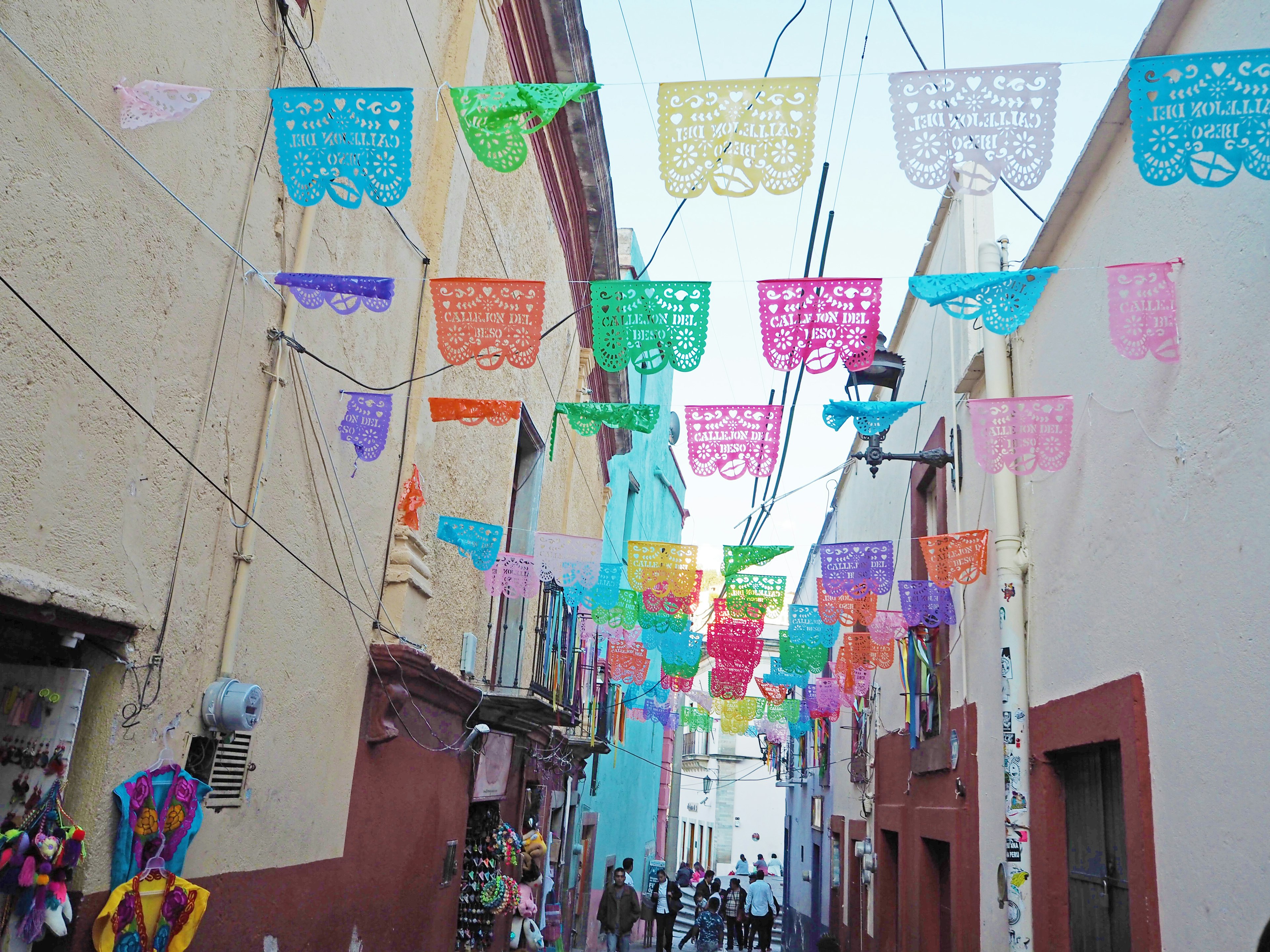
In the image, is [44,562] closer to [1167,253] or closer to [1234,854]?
[1234,854]

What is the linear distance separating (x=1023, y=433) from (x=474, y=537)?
4.21m

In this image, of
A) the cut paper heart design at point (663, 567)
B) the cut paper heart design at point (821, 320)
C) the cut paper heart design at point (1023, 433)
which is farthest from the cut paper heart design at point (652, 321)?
the cut paper heart design at point (663, 567)

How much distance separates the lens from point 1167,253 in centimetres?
467

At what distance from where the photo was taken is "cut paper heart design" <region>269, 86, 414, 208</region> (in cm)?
416

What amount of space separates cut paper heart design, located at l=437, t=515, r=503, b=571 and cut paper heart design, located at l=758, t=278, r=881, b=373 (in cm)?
343

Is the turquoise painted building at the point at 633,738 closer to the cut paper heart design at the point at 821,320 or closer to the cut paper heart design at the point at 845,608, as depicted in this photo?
the cut paper heart design at the point at 845,608

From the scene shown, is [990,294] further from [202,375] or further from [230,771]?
[230,771]

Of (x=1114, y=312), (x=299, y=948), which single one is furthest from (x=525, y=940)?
(x=1114, y=312)

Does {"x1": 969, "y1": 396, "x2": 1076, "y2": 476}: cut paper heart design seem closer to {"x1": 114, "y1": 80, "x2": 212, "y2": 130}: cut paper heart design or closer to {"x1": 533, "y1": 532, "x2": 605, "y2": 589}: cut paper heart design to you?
{"x1": 533, "y1": 532, "x2": 605, "y2": 589}: cut paper heart design

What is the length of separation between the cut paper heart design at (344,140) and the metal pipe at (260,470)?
77 cm

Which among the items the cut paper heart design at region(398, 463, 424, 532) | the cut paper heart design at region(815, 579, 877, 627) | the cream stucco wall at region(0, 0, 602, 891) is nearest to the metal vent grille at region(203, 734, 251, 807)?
the cream stucco wall at region(0, 0, 602, 891)

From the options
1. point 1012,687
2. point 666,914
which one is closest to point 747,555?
point 1012,687

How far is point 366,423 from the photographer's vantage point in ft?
19.9

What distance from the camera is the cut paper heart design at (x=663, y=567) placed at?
32.7 ft
